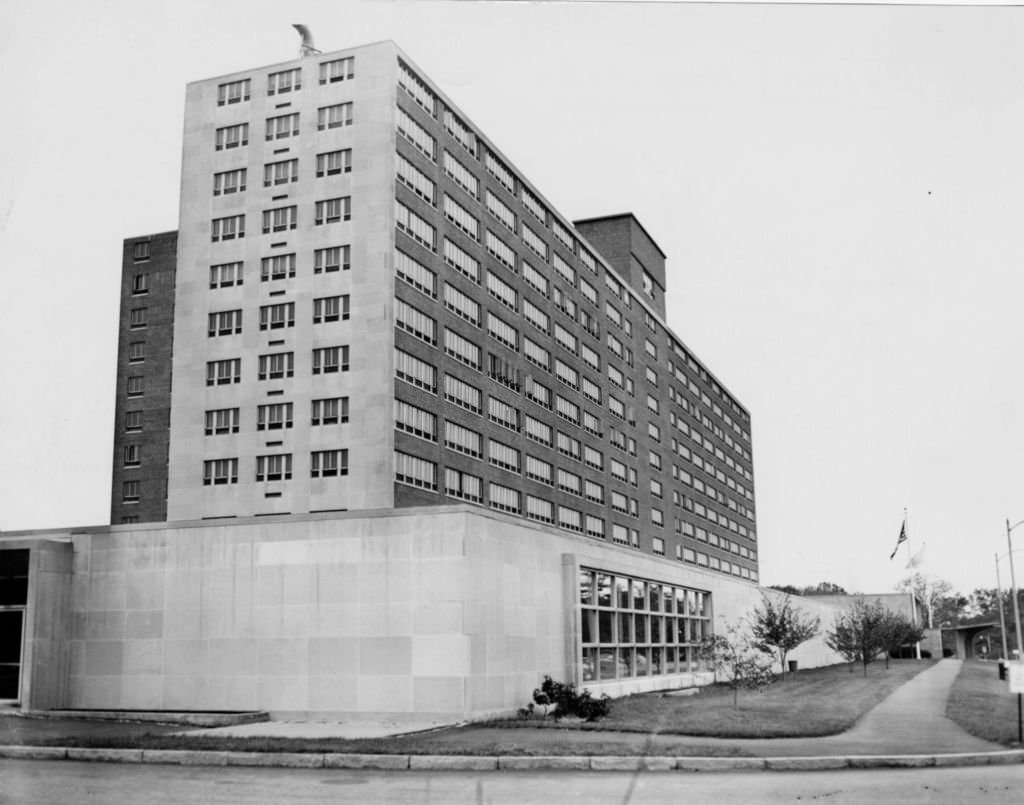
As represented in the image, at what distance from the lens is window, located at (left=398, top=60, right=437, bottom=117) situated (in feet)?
208

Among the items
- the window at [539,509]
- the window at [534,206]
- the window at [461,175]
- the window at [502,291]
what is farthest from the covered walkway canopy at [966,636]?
the window at [461,175]

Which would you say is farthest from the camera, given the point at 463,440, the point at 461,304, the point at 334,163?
the point at 461,304

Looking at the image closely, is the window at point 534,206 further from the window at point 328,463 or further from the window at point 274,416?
the window at point 328,463

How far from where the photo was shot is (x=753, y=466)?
14838 centimetres

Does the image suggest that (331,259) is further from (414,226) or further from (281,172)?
(281,172)

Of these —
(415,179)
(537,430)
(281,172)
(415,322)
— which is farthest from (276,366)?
(537,430)

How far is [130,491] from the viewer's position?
289 feet

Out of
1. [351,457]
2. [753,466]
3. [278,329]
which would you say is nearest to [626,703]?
[351,457]

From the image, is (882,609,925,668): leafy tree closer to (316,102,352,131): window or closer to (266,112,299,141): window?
(316,102,352,131): window

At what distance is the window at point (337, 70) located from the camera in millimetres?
63697

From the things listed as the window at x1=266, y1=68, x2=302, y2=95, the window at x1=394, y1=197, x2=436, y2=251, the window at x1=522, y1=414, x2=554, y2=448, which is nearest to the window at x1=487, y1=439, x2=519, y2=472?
the window at x1=522, y1=414, x2=554, y2=448

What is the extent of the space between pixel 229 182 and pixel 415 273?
13236 mm

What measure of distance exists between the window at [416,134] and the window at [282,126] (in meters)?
6.81

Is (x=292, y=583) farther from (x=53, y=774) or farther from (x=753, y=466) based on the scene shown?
(x=753, y=466)
